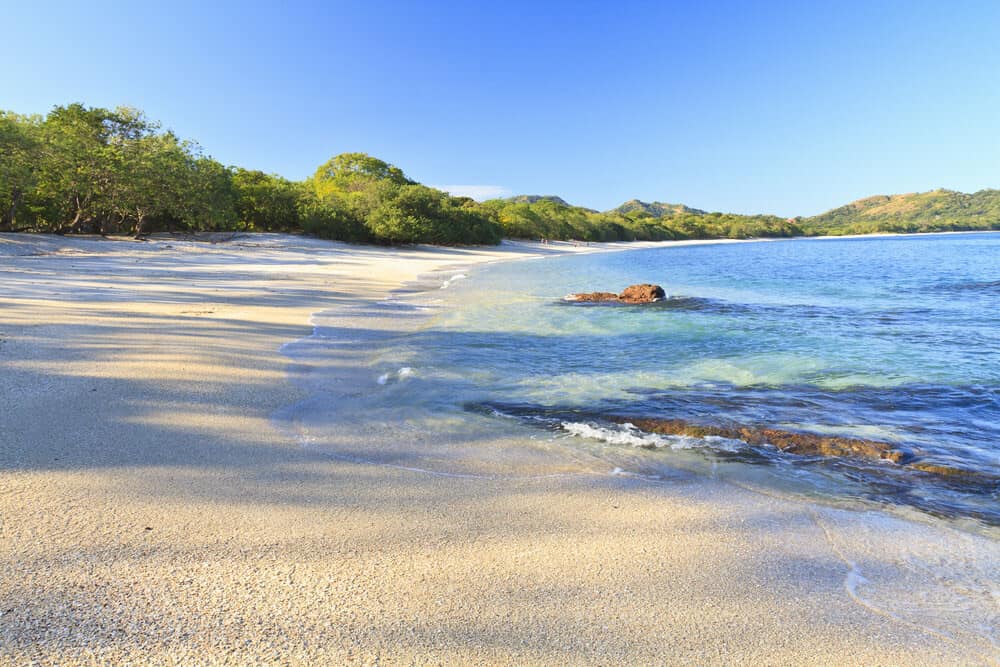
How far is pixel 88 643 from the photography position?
187cm

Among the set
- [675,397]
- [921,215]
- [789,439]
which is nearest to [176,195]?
[675,397]

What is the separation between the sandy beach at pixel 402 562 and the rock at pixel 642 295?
1154cm

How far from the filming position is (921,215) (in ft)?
514

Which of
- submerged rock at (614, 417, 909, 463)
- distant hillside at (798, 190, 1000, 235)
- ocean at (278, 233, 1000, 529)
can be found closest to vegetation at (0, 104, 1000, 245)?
ocean at (278, 233, 1000, 529)

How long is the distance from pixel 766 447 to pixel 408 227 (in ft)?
117

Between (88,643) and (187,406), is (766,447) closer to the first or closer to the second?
(88,643)

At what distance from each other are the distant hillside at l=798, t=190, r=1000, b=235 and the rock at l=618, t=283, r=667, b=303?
468 ft

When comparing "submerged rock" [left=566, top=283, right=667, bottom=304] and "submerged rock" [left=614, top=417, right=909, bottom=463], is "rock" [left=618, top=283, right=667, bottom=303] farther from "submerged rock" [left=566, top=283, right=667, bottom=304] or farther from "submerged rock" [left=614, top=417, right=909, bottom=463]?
"submerged rock" [left=614, top=417, right=909, bottom=463]

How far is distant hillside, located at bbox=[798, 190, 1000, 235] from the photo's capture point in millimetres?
138125

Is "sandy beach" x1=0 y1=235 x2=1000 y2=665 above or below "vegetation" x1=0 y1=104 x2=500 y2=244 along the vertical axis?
below

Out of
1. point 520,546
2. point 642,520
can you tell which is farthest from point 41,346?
point 642,520

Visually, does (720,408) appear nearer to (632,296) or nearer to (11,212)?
(632,296)

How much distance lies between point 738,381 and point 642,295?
27.7 feet

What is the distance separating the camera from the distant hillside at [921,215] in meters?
138
